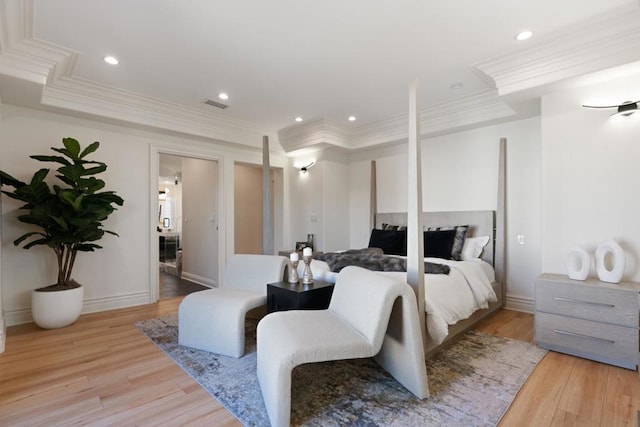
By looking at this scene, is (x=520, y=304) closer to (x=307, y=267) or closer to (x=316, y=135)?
(x=307, y=267)

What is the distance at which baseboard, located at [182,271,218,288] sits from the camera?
494cm

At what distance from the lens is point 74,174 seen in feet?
10.0

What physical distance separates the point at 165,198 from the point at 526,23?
418 inches

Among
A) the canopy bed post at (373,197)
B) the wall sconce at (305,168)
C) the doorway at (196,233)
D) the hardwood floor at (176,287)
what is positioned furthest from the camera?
the wall sconce at (305,168)

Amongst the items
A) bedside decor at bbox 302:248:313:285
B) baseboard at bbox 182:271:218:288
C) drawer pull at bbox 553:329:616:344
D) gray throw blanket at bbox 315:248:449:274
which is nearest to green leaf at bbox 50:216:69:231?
baseboard at bbox 182:271:218:288

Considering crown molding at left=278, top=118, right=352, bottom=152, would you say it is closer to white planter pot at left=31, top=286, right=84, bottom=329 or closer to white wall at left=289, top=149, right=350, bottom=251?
white wall at left=289, top=149, right=350, bottom=251

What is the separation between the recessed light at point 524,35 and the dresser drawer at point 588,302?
201 cm

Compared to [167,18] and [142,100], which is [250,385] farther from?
[142,100]

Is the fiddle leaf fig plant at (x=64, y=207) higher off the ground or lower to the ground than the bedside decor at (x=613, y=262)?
higher

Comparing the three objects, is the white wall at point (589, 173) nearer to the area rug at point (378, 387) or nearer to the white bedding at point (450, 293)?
the white bedding at point (450, 293)

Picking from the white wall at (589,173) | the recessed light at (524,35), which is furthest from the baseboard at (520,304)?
the recessed light at (524,35)

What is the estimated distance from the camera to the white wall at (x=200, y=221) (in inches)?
193

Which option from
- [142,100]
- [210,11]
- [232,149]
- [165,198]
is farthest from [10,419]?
[165,198]

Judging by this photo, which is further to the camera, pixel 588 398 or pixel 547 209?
pixel 547 209
